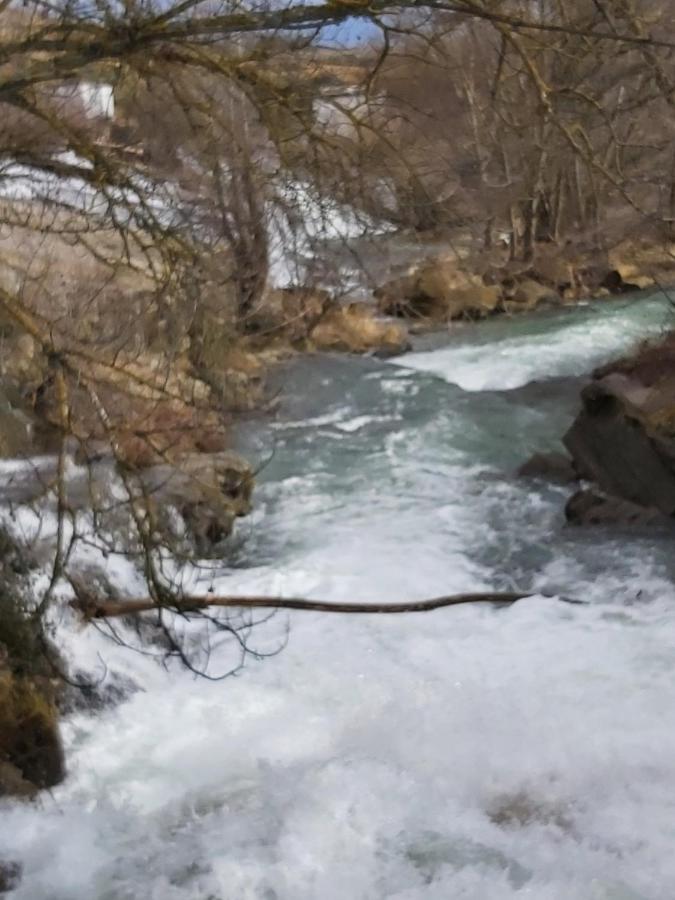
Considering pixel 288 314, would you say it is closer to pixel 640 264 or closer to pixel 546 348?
pixel 546 348

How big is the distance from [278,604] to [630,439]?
3567 mm

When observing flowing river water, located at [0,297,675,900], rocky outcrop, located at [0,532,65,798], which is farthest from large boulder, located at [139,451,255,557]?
rocky outcrop, located at [0,532,65,798]

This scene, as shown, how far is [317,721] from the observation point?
491cm

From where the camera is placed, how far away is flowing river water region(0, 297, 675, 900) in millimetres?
3861

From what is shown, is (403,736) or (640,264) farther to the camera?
(640,264)

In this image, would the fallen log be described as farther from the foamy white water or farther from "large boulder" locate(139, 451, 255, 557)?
the foamy white water

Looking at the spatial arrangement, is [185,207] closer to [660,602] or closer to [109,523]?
[109,523]

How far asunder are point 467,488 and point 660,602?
2.49 meters

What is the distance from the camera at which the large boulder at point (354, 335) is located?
13180 millimetres

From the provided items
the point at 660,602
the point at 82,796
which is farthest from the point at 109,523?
the point at 660,602

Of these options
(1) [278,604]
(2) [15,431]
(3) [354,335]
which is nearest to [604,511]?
(1) [278,604]

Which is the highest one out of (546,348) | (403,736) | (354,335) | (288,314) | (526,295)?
(288,314)

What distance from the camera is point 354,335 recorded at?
525 inches

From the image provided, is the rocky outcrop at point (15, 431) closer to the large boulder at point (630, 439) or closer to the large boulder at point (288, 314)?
the large boulder at point (630, 439)
